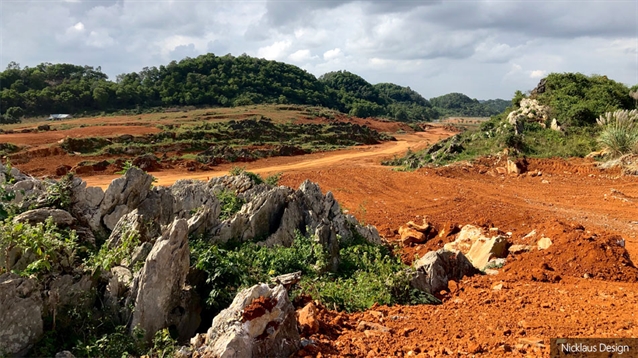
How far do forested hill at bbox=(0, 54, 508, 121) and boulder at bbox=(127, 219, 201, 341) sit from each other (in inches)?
1965

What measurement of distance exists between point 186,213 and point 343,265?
2.95 metres

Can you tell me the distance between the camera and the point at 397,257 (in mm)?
8703

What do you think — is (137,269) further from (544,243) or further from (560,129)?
(560,129)

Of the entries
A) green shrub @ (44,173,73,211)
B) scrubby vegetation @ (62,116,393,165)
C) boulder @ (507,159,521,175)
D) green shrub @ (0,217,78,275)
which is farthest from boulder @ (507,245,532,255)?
scrubby vegetation @ (62,116,393,165)

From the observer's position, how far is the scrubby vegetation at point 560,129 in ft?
64.9

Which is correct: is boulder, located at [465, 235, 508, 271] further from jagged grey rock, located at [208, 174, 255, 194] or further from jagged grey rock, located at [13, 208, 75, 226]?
jagged grey rock, located at [13, 208, 75, 226]

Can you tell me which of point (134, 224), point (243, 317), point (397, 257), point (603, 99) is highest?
point (603, 99)

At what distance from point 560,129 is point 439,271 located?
59.9ft

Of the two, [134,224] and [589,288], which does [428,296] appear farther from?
[134,224]

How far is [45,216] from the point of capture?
602cm

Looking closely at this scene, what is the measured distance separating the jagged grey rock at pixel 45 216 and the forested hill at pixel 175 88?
157 ft

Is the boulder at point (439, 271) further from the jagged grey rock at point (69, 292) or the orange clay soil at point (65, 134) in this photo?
the orange clay soil at point (65, 134)

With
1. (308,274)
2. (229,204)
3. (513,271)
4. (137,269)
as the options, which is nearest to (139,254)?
(137,269)

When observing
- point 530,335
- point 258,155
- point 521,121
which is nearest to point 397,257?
point 530,335
